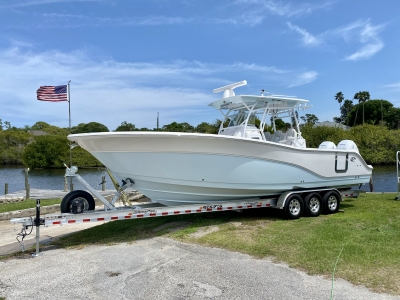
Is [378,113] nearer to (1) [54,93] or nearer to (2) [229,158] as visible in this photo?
(1) [54,93]

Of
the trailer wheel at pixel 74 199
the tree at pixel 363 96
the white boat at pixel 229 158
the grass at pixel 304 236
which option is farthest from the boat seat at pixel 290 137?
the tree at pixel 363 96

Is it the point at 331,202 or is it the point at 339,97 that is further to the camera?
the point at 339,97

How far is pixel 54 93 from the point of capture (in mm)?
15617

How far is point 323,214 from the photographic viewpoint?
29.7 feet

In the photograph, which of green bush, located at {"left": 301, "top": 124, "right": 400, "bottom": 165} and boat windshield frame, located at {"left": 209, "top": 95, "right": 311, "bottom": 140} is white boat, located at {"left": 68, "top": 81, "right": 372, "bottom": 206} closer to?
boat windshield frame, located at {"left": 209, "top": 95, "right": 311, "bottom": 140}

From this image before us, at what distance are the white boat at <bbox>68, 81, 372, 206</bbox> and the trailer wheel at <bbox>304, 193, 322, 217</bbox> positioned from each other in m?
0.32

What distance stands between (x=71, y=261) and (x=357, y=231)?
535cm

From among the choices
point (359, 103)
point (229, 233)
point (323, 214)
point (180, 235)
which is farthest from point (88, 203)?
point (359, 103)

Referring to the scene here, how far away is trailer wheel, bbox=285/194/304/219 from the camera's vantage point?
26.9 feet

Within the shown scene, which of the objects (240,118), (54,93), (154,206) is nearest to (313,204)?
(240,118)

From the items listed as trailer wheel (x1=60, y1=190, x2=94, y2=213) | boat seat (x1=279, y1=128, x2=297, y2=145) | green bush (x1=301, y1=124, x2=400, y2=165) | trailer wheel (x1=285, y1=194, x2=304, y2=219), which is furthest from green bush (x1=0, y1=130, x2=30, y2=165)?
trailer wheel (x1=285, y1=194, x2=304, y2=219)

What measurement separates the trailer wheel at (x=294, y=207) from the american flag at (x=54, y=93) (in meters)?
11.6

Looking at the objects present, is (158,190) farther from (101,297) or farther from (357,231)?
(357,231)

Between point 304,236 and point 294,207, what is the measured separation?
184 centimetres
